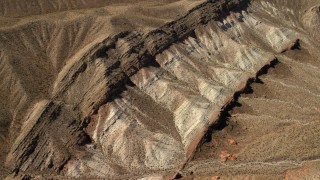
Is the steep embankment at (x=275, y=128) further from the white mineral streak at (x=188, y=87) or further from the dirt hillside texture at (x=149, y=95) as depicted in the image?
the white mineral streak at (x=188, y=87)

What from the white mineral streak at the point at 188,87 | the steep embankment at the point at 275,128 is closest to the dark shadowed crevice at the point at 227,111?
the steep embankment at the point at 275,128

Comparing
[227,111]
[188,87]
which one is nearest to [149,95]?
[188,87]

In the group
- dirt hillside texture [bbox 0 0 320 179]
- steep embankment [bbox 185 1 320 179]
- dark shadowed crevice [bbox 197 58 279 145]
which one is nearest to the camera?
steep embankment [bbox 185 1 320 179]

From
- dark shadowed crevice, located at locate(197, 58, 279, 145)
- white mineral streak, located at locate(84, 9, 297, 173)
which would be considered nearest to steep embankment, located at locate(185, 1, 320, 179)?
dark shadowed crevice, located at locate(197, 58, 279, 145)

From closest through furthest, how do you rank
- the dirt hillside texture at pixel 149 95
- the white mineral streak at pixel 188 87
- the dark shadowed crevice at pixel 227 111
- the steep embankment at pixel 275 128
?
the steep embankment at pixel 275 128 → the dirt hillside texture at pixel 149 95 → the white mineral streak at pixel 188 87 → the dark shadowed crevice at pixel 227 111

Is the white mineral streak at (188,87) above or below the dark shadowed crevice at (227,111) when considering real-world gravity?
above

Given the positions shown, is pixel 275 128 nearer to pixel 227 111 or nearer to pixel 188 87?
pixel 227 111

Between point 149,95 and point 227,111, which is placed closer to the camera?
point 227,111

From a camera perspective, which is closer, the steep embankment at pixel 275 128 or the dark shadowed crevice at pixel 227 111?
the steep embankment at pixel 275 128

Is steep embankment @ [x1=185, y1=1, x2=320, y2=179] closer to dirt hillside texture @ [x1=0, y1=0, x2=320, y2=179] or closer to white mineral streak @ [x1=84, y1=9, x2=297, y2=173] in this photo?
dirt hillside texture @ [x1=0, y1=0, x2=320, y2=179]
